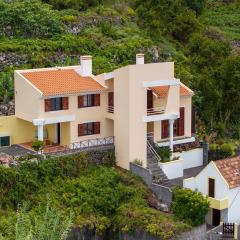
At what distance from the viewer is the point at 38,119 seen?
44.8 meters

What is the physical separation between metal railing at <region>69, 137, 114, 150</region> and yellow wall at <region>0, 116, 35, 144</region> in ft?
9.59

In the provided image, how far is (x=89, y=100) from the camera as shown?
154 feet

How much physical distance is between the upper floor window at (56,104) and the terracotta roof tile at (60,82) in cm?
47

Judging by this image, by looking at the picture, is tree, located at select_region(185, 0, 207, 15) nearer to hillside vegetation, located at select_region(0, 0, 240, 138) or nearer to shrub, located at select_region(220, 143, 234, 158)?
hillside vegetation, located at select_region(0, 0, 240, 138)

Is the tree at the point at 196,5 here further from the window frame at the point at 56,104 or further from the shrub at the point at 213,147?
the window frame at the point at 56,104

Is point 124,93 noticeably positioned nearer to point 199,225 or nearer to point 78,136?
point 78,136

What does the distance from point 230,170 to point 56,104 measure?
10.5 meters

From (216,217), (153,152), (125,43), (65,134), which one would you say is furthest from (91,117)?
(125,43)

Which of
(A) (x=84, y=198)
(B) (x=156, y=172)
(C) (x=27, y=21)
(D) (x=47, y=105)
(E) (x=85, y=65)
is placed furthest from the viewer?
(C) (x=27, y=21)

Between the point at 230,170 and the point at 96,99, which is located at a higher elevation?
the point at 96,99

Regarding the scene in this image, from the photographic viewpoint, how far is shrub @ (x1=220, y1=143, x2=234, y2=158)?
49156 millimetres

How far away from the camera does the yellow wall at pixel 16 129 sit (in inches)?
1818

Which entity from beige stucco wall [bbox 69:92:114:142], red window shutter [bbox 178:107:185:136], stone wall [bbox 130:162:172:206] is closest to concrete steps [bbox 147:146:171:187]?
stone wall [bbox 130:162:172:206]

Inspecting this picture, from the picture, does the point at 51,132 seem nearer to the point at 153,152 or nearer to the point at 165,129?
the point at 153,152
